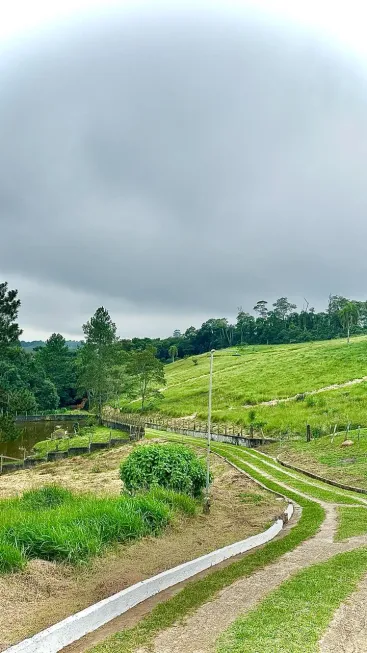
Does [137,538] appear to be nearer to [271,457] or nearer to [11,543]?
[11,543]

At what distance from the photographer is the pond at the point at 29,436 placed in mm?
54938

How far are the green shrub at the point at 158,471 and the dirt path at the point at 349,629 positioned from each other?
9903 mm

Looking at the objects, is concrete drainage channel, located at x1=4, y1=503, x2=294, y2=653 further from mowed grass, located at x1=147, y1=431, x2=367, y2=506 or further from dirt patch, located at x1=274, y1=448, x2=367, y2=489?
dirt patch, located at x1=274, y1=448, x2=367, y2=489

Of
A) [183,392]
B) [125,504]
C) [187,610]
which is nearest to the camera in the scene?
[187,610]

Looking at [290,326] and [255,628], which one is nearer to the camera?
[255,628]

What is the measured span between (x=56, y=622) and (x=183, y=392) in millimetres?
74796

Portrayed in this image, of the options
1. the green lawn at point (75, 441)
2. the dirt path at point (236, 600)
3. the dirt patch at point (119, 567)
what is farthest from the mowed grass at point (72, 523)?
the green lawn at point (75, 441)

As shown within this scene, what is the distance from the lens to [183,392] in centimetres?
8350

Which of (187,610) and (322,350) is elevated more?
(322,350)

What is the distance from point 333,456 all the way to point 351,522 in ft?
49.9

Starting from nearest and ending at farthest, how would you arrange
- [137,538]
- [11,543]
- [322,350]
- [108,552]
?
[11,543] → [108,552] → [137,538] → [322,350]

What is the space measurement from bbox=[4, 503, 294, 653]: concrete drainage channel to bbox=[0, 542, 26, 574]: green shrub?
218 cm

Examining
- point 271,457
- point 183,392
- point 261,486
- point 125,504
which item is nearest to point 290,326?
point 183,392

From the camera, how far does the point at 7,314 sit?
40.7 m
